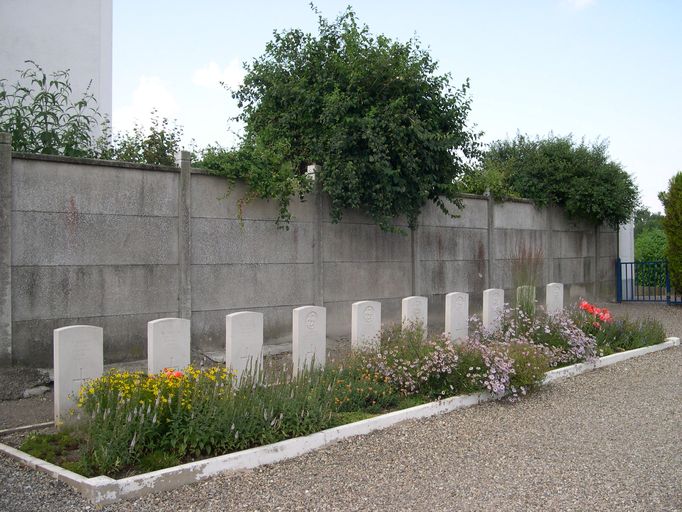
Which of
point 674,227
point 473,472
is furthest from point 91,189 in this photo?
point 674,227

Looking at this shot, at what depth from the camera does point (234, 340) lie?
663 centimetres

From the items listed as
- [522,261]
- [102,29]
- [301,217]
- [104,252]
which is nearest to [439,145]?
[301,217]

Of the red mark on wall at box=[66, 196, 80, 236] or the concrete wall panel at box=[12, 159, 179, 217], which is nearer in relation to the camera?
the concrete wall panel at box=[12, 159, 179, 217]

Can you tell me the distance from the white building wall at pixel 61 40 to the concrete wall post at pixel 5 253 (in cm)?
603

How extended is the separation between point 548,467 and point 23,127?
7.63m

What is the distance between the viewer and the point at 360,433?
232 inches

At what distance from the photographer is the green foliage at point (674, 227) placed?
17.4 metres

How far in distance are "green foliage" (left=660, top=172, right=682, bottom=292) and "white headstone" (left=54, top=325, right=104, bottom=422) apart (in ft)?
52.0

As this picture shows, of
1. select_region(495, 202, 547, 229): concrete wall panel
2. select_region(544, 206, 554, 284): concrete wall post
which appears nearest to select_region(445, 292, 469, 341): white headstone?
select_region(495, 202, 547, 229): concrete wall panel

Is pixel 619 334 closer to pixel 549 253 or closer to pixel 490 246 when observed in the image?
pixel 490 246

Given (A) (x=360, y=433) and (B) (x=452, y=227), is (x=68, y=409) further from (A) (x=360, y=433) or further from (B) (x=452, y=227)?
(B) (x=452, y=227)

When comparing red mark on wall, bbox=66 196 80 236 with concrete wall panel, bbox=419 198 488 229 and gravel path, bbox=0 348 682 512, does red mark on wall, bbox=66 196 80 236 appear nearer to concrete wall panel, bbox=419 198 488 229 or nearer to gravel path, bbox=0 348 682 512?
gravel path, bbox=0 348 682 512

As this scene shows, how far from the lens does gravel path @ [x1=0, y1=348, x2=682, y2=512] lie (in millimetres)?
4383

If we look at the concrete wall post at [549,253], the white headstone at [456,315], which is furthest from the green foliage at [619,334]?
the concrete wall post at [549,253]
